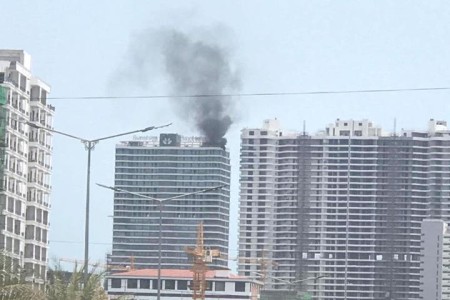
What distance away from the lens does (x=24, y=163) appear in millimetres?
134875

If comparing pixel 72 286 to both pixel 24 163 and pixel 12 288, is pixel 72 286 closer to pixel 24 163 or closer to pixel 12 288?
pixel 12 288

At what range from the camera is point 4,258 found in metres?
46.8

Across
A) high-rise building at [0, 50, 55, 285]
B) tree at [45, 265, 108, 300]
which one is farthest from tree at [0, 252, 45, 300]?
high-rise building at [0, 50, 55, 285]

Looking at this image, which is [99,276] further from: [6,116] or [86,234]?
[6,116]

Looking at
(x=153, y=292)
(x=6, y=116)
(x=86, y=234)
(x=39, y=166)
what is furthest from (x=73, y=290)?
(x=153, y=292)

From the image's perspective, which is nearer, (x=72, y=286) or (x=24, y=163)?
(x=72, y=286)

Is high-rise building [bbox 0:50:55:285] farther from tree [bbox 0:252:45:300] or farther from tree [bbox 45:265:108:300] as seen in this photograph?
tree [bbox 0:252:45:300]

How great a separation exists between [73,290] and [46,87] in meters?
95.4

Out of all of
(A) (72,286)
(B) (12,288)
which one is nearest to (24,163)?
(A) (72,286)

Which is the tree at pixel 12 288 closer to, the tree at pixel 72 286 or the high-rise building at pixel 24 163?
the tree at pixel 72 286

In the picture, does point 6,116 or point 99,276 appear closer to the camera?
point 99,276

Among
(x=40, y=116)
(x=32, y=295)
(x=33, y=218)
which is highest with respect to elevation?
(x=40, y=116)

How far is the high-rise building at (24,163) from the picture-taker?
128m

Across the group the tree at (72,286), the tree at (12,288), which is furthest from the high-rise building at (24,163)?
the tree at (12,288)
